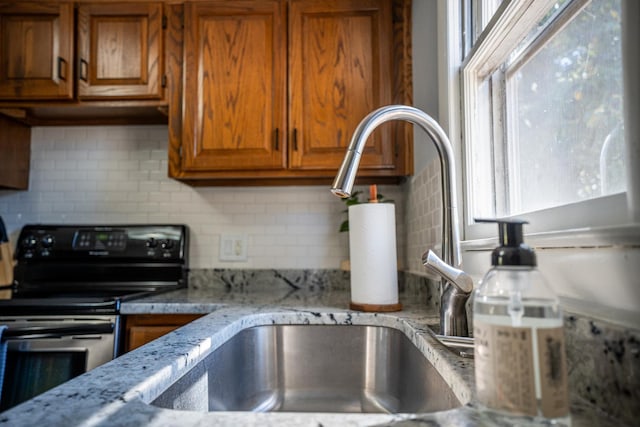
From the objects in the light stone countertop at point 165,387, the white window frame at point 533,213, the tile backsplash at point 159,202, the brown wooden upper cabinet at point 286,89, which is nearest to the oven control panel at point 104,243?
the tile backsplash at point 159,202

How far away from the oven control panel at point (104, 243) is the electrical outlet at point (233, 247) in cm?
18

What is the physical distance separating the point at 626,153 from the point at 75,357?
1.52 metres

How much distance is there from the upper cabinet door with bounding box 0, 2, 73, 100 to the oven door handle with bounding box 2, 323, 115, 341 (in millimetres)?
993

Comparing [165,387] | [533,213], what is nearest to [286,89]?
[533,213]

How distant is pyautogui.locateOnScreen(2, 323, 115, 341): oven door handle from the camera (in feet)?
4.01

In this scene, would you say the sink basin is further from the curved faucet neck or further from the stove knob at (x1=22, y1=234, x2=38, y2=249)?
the stove knob at (x1=22, y1=234, x2=38, y2=249)

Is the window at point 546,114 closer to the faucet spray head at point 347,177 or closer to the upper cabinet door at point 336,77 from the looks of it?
the faucet spray head at point 347,177

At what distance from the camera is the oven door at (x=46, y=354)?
4.08 feet

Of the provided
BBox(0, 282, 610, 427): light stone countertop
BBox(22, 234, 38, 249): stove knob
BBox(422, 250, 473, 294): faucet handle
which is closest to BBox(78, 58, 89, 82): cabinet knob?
BBox(22, 234, 38, 249): stove knob

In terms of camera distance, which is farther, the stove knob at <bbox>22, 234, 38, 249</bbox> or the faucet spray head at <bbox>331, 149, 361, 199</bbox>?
the stove knob at <bbox>22, 234, 38, 249</bbox>

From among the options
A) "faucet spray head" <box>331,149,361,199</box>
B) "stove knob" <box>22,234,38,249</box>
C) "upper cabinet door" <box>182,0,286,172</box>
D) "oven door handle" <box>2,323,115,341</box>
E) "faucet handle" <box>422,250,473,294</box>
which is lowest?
"oven door handle" <box>2,323,115,341</box>

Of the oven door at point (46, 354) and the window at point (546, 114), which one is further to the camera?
the oven door at point (46, 354)

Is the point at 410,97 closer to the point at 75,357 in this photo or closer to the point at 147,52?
the point at 147,52

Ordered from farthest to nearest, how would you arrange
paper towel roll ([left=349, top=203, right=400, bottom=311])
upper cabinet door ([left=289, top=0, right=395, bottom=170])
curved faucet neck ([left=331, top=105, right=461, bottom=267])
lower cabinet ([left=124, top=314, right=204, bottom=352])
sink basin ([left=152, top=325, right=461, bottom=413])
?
1. upper cabinet door ([left=289, top=0, right=395, bottom=170])
2. lower cabinet ([left=124, top=314, right=204, bottom=352])
3. paper towel roll ([left=349, top=203, right=400, bottom=311])
4. sink basin ([left=152, top=325, right=461, bottom=413])
5. curved faucet neck ([left=331, top=105, right=461, bottom=267])
